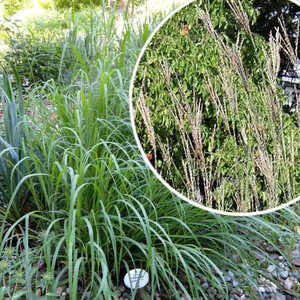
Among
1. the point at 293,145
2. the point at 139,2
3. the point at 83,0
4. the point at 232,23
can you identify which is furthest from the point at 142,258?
Result: the point at 83,0

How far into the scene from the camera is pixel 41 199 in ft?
6.39

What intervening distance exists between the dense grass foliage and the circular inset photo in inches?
13.2

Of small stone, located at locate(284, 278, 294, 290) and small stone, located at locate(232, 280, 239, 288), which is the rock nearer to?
small stone, located at locate(232, 280, 239, 288)

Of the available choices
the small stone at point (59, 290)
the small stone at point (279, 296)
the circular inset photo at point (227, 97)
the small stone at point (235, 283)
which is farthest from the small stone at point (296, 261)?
the small stone at point (59, 290)

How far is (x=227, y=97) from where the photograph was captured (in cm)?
125

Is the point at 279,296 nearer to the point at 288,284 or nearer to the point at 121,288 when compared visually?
the point at 288,284

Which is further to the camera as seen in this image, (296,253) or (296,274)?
(296,253)

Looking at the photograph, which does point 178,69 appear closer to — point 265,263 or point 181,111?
point 181,111

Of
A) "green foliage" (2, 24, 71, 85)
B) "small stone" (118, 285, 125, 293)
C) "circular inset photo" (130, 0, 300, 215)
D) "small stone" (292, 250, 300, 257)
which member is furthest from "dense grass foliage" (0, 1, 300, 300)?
"green foliage" (2, 24, 71, 85)

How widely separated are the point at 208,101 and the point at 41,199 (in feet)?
3.67

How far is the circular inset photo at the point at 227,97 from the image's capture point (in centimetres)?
121

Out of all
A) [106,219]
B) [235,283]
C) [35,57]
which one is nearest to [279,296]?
[235,283]

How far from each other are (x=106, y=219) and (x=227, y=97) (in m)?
0.76

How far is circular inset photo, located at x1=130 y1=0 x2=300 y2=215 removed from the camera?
47.5 inches
